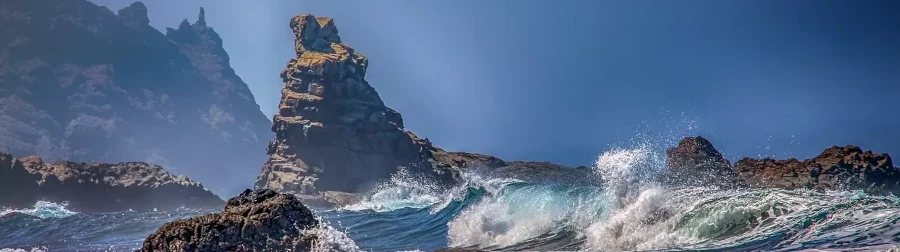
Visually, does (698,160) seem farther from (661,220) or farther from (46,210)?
(46,210)

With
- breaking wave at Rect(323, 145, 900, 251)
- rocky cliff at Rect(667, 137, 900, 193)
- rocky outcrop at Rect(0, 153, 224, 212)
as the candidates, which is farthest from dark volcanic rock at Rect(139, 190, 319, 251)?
rocky outcrop at Rect(0, 153, 224, 212)

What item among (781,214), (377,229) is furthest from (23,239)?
(781,214)

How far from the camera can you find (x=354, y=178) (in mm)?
89312

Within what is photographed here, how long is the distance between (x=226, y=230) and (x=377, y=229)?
19494 mm

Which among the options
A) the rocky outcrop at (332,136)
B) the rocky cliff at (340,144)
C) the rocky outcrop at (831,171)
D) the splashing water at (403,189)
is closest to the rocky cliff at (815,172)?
the rocky outcrop at (831,171)

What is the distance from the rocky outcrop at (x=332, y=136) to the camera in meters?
88.4

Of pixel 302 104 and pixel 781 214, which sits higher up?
pixel 302 104

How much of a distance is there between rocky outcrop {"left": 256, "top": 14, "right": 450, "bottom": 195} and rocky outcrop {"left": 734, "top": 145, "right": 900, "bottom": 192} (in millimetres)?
43642

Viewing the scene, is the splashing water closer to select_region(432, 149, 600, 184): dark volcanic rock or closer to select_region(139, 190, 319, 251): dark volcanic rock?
select_region(432, 149, 600, 184): dark volcanic rock

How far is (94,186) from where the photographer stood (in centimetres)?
6956

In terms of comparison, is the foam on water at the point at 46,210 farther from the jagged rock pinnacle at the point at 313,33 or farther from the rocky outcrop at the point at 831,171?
the rocky outcrop at the point at 831,171

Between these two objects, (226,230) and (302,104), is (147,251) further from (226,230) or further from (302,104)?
(302,104)

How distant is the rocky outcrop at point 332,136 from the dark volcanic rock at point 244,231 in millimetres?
74773

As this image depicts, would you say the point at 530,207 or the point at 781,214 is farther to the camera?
the point at 530,207
